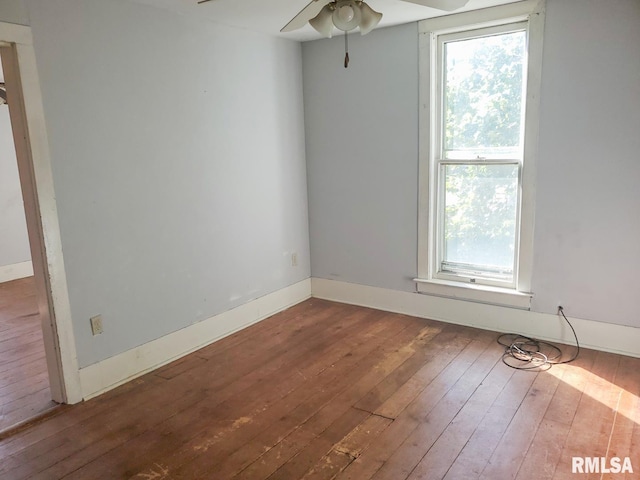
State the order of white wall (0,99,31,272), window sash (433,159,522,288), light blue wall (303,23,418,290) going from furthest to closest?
white wall (0,99,31,272)
light blue wall (303,23,418,290)
window sash (433,159,522,288)

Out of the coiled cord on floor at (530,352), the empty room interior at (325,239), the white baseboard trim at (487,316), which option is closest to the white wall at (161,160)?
the empty room interior at (325,239)

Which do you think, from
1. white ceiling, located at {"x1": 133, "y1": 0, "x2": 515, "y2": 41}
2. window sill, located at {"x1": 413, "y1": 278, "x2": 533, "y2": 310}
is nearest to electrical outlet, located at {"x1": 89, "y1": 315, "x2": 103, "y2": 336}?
white ceiling, located at {"x1": 133, "y1": 0, "x2": 515, "y2": 41}

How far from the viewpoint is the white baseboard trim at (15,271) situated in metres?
5.49

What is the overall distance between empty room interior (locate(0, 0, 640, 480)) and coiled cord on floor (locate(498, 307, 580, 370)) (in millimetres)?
19

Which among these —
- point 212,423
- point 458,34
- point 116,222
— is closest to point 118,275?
point 116,222

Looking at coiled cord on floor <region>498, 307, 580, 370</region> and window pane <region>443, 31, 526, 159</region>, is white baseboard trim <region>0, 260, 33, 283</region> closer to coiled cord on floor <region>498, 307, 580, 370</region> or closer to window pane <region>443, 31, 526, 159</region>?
window pane <region>443, 31, 526, 159</region>

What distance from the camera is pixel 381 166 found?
159 inches

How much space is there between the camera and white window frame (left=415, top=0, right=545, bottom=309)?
323cm

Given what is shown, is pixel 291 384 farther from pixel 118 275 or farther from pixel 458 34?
pixel 458 34

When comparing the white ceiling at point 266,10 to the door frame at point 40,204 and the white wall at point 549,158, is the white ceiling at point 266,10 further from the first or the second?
the door frame at point 40,204

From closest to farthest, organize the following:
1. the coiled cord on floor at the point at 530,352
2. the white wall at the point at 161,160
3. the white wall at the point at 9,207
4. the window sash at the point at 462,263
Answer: the white wall at the point at 161,160, the coiled cord on floor at the point at 530,352, the window sash at the point at 462,263, the white wall at the point at 9,207

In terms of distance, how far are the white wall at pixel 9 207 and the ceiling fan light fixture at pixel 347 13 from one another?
15.6 feet

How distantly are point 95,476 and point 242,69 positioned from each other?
2824 millimetres

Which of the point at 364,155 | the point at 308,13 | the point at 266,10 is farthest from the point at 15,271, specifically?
the point at 308,13
